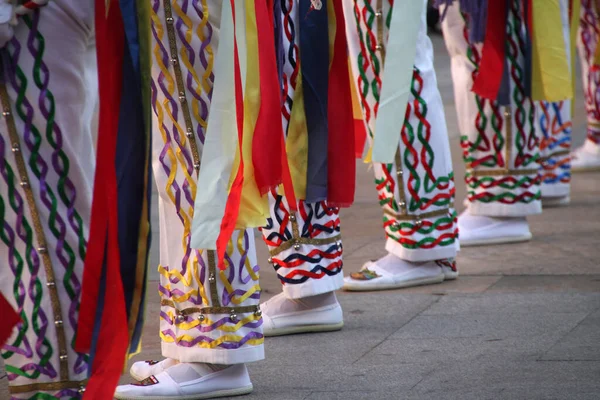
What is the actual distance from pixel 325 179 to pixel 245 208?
1.96ft

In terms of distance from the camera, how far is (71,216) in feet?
7.86

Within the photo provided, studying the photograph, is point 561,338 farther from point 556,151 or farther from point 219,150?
point 556,151

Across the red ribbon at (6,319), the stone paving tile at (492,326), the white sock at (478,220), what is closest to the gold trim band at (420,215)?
the stone paving tile at (492,326)

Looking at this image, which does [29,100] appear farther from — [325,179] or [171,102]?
[325,179]

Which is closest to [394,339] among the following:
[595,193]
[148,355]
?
[148,355]

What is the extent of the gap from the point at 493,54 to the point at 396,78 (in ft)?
3.87

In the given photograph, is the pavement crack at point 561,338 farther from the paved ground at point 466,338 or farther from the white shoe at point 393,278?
the white shoe at point 393,278

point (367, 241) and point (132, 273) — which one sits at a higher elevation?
point (132, 273)

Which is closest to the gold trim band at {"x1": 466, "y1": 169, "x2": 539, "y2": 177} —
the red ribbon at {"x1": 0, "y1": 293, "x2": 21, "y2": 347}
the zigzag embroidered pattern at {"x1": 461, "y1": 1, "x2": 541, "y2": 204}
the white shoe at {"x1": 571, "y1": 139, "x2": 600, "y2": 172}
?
the zigzag embroidered pattern at {"x1": 461, "y1": 1, "x2": 541, "y2": 204}

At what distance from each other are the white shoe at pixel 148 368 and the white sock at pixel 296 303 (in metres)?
0.55

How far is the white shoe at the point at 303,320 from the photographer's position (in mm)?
3514

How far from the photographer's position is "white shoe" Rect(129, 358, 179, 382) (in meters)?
3.03

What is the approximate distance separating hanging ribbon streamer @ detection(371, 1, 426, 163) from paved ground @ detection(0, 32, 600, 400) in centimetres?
56

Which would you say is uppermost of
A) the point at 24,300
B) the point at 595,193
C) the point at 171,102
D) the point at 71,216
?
the point at 171,102
